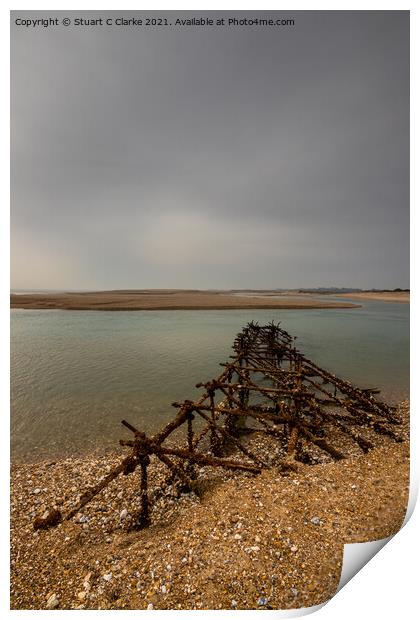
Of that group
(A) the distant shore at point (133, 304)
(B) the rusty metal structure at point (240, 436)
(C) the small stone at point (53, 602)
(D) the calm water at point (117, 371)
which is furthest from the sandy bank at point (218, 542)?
(A) the distant shore at point (133, 304)

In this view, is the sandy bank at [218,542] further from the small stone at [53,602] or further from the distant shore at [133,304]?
the distant shore at [133,304]

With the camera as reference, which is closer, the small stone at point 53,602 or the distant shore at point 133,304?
the small stone at point 53,602

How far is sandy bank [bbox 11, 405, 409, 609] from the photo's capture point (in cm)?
470

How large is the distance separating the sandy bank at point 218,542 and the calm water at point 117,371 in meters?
4.99

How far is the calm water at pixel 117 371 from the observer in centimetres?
1248

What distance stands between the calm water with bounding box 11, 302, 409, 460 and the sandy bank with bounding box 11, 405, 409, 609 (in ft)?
16.4

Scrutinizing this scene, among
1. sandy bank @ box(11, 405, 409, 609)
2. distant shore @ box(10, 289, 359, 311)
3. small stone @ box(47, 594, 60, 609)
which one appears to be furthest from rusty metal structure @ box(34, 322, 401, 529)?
distant shore @ box(10, 289, 359, 311)

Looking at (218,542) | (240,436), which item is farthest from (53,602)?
(240,436)

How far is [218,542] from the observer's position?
523cm

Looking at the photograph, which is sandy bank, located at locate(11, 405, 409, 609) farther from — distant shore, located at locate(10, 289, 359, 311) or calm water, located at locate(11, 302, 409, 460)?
distant shore, located at locate(10, 289, 359, 311)

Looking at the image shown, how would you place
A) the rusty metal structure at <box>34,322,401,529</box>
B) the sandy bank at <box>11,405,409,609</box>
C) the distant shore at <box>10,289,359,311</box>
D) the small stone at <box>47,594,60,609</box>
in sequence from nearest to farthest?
the sandy bank at <box>11,405,409,609</box>, the small stone at <box>47,594,60,609</box>, the rusty metal structure at <box>34,322,401,529</box>, the distant shore at <box>10,289,359,311</box>
